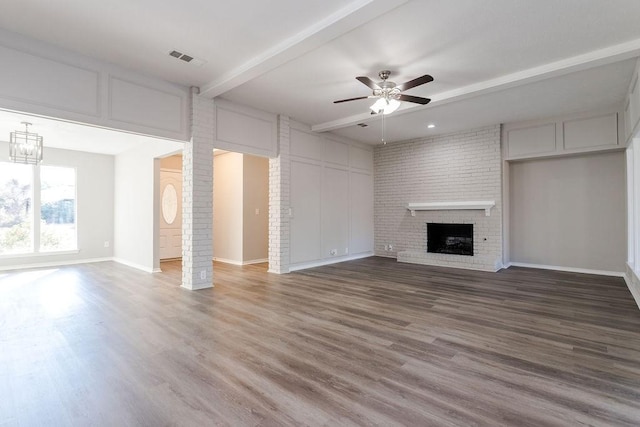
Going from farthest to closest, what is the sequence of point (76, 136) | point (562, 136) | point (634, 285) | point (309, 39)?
1. point (76, 136)
2. point (562, 136)
3. point (634, 285)
4. point (309, 39)

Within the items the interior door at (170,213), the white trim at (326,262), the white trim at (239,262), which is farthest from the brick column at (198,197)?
the interior door at (170,213)

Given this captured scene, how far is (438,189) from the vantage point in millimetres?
Answer: 7582

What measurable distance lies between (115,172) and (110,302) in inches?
208

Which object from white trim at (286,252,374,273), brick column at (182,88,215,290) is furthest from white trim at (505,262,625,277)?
brick column at (182,88,215,290)

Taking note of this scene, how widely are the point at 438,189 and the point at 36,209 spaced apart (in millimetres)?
9341

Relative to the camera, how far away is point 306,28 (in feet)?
10.6

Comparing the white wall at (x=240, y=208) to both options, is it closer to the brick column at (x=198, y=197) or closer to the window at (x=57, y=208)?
the brick column at (x=198, y=197)

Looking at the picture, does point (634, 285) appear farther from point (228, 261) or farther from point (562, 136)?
point (228, 261)

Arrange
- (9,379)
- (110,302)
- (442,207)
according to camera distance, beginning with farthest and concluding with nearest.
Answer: (442,207)
(110,302)
(9,379)

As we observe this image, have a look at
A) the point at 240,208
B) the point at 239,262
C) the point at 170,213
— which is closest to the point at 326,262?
the point at 239,262

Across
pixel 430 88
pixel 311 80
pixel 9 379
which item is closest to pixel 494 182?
pixel 430 88

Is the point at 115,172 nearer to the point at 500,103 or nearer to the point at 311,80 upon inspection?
the point at 311,80

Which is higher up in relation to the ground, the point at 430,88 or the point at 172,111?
the point at 430,88

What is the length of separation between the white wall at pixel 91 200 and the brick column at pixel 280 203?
4.94 metres
